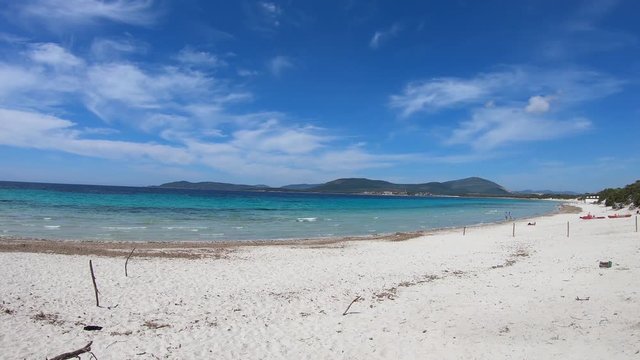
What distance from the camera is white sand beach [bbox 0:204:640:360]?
7.98 metres

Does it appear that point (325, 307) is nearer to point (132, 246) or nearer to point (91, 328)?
point (91, 328)

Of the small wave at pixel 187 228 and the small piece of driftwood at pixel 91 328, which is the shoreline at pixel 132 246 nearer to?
the small wave at pixel 187 228

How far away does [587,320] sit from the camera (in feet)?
28.6

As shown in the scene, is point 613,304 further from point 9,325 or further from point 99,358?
point 9,325

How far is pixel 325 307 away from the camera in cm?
1105

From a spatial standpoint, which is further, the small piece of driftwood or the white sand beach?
the small piece of driftwood

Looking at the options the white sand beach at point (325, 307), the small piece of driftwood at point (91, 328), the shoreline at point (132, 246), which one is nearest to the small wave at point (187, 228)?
the shoreline at point (132, 246)

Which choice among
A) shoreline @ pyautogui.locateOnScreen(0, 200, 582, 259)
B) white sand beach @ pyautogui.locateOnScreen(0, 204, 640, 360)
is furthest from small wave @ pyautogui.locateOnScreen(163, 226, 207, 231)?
white sand beach @ pyautogui.locateOnScreen(0, 204, 640, 360)

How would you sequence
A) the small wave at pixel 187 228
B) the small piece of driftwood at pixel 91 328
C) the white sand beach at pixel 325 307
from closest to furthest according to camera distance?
the white sand beach at pixel 325 307 → the small piece of driftwood at pixel 91 328 → the small wave at pixel 187 228

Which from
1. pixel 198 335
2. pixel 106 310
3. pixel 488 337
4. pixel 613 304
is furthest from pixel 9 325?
pixel 613 304

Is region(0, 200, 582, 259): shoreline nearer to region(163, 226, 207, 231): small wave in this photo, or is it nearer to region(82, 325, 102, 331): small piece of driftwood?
region(163, 226, 207, 231): small wave

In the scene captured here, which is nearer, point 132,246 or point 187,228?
point 132,246

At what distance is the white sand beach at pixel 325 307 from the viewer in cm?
798

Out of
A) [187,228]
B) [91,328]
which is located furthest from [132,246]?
[91,328]
